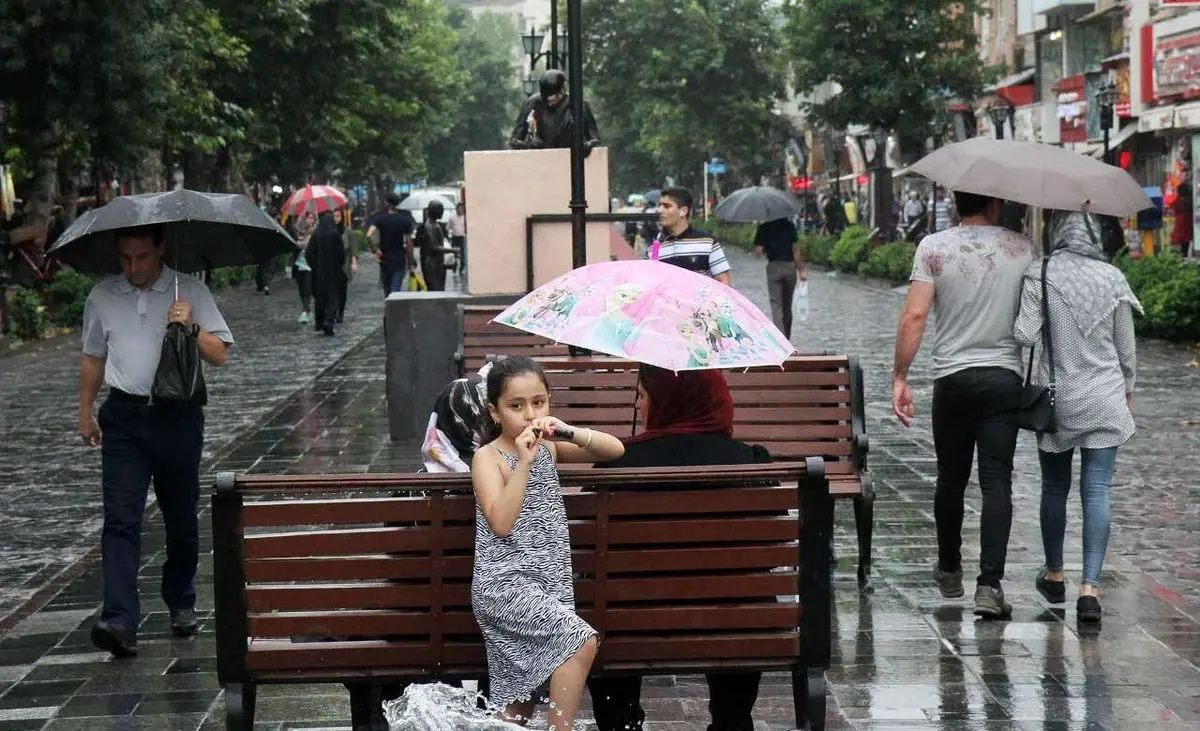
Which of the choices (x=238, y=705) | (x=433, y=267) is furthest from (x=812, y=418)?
(x=433, y=267)

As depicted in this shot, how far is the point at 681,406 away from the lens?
5387 millimetres

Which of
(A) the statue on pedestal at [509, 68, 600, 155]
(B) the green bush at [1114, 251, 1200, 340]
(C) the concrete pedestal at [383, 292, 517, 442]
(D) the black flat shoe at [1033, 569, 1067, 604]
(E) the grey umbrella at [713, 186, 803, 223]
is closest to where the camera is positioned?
(D) the black flat shoe at [1033, 569, 1067, 604]

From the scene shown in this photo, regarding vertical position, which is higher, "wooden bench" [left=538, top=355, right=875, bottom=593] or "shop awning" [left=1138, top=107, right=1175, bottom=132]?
"shop awning" [left=1138, top=107, right=1175, bottom=132]

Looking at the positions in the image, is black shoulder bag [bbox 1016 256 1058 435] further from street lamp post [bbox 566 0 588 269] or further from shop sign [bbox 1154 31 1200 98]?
shop sign [bbox 1154 31 1200 98]

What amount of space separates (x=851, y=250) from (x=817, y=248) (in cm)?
530

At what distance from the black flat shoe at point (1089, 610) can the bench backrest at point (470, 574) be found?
2428mm

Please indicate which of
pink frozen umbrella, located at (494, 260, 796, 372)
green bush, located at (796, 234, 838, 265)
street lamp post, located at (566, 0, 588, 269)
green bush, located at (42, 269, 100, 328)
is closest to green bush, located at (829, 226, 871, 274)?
green bush, located at (796, 234, 838, 265)

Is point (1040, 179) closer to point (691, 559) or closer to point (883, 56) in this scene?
point (691, 559)

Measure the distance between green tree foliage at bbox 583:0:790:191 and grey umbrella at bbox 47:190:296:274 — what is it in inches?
2055

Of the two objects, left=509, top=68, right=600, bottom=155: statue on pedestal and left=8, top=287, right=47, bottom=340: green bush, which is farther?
left=8, top=287, right=47, bottom=340: green bush

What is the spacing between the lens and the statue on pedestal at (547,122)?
14695 millimetres

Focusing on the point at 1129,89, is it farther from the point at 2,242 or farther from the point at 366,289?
the point at 2,242

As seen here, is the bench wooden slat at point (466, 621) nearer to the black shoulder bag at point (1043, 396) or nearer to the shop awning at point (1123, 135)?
the black shoulder bag at point (1043, 396)

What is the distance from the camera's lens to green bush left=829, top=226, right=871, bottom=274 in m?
39.1
